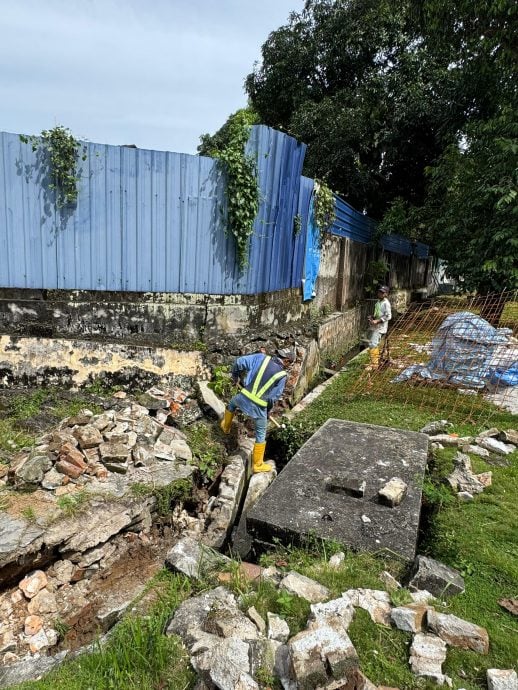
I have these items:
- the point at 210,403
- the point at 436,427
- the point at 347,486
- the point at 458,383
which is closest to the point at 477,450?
the point at 436,427

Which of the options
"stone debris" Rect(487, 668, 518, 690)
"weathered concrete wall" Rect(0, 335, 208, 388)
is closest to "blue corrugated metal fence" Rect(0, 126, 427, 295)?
"weathered concrete wall" Rect(0, 335, 208, 388)

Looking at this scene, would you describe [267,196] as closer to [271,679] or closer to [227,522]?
[227,522]

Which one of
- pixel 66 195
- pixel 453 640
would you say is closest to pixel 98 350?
pixel 66 195

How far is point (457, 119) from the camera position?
32.8 ft

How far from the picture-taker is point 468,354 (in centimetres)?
593

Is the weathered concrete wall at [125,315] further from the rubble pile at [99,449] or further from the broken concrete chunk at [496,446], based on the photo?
the broken concrete chunk at [496,446]

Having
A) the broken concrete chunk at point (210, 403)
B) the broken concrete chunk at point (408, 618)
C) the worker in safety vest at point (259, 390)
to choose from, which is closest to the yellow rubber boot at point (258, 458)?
the worker in safety vest at point (259, 390)

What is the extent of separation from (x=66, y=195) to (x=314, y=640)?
15.5ft

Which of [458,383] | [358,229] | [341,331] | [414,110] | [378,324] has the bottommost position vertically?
[458,383]

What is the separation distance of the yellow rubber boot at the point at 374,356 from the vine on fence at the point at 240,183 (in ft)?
10.0

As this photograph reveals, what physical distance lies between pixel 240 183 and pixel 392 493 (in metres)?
3.76

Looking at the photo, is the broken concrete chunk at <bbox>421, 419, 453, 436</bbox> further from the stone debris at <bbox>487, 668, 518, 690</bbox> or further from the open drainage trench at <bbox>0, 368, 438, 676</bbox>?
the stone debris at <bbox>487, 668, 518, 690</bbox>

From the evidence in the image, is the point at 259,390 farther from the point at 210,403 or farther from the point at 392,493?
the point at 392,493

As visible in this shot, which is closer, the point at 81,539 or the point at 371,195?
the point at 81,539
